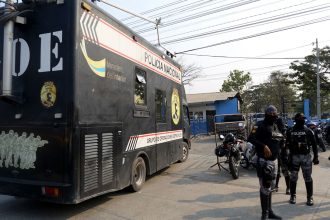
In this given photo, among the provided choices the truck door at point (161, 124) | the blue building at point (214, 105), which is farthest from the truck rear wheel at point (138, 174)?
the blue building at point (214, 105)

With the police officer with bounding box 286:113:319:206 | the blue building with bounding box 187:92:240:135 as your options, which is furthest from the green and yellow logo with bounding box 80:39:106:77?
the blue building with bounding box 187:92:240:135

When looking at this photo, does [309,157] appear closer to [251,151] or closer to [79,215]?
A: [251,151]

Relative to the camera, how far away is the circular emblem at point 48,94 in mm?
5645

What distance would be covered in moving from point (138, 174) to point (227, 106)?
2792 cm

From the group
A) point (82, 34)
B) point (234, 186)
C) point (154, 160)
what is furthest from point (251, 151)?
point (82, 34)

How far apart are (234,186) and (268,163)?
3.07 meters

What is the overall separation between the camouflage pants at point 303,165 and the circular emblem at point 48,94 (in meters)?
4.80

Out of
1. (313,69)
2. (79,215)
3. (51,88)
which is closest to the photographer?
(51,88)

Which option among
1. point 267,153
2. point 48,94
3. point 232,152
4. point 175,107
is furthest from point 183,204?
point 175,107

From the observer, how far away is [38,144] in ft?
18.6

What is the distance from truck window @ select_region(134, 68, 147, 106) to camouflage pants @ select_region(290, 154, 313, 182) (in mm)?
3515

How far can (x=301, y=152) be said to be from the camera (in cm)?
682

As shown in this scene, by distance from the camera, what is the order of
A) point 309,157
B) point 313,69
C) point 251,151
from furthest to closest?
1. point 313,69
2. point 251,151
3. point 309,157

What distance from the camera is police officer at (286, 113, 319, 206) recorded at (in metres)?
6.76
